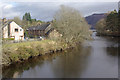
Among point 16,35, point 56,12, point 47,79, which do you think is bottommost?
point 47,79

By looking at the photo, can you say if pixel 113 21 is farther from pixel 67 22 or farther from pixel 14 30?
pixel 14 30

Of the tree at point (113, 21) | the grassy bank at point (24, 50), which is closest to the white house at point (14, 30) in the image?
the grassy bank at point (24, 50)

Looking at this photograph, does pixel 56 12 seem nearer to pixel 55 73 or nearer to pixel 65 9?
pixel 65 9

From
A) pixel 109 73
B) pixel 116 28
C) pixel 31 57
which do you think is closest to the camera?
pixel 109 73

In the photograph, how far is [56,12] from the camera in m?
29.5

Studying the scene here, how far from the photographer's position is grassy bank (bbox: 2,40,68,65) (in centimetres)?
Result: 1590

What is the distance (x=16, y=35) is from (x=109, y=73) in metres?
23.2

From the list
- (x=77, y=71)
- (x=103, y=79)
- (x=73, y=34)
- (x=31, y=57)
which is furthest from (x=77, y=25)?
(x=103, y=79)

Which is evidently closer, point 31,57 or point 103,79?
point 103,79

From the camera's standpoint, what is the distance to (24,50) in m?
18.6

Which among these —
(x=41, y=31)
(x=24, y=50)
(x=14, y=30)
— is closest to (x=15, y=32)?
(x=14, y=30)

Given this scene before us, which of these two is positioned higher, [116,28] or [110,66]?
[116,28]

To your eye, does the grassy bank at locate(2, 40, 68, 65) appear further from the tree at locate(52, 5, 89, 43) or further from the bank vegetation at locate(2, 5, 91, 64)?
the tree at locate(52, 5, 89, 43)

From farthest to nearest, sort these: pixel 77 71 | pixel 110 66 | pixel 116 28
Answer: pixel 116 28, pixel 110 66, pixel 77 71
